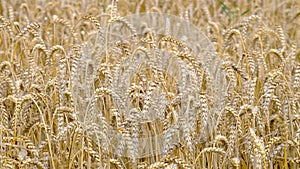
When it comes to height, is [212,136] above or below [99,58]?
below

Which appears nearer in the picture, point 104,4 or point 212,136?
point 212,136

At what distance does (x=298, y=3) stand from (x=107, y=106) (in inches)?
101

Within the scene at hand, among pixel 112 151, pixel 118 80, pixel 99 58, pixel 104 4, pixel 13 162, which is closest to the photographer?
pixel 13 162

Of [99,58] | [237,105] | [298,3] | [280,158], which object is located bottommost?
[280,158]

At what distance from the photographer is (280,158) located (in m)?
1.81

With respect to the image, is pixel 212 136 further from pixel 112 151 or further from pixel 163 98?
pixel 112 151

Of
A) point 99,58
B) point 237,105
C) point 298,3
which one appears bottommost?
point 237,105

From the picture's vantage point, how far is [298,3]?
4070 mm

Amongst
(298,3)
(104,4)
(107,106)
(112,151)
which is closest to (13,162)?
(112,151)

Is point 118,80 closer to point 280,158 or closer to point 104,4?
point 280,158

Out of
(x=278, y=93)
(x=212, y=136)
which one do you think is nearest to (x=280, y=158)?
(x=212, y=136)

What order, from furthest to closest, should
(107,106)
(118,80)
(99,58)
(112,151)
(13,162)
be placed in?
1. (99,58)
2. (118,80)
3. (107,106)
4. (112,151)
5. (13,162)

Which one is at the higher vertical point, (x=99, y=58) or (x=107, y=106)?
(x=99, y=58)

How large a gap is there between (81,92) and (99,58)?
0.24m
